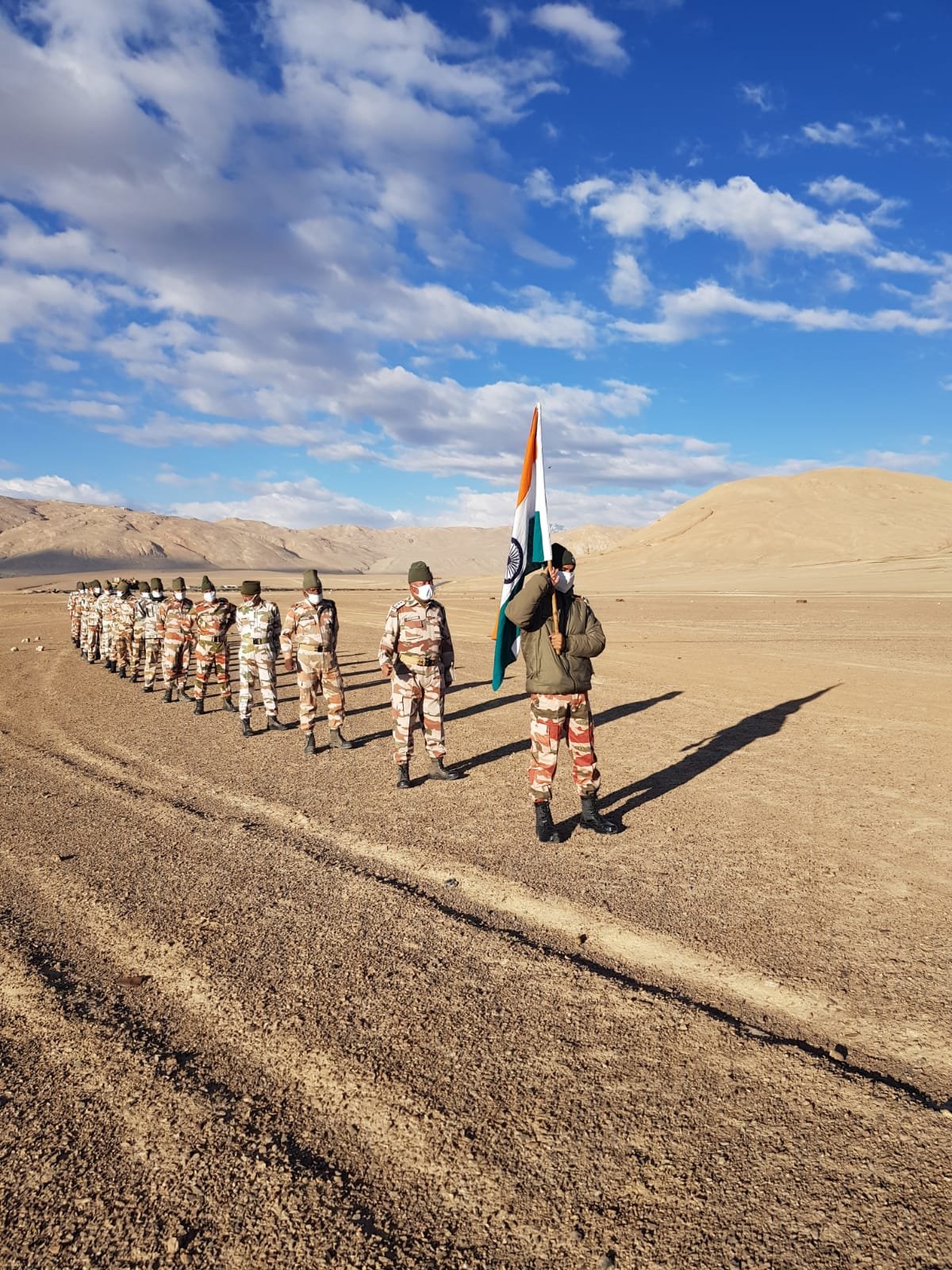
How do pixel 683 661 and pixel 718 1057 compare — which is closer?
pixel 718 1057

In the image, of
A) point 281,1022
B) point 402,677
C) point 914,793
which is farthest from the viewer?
point 402,677

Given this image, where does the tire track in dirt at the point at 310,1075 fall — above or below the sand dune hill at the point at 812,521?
below

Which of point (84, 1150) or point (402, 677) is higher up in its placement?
point (402, 677)

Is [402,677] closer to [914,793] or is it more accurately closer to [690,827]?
[690,827]

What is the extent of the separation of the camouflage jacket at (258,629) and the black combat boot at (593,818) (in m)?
6.32

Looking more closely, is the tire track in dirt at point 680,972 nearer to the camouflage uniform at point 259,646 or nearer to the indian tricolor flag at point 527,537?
the indian tricolor flag at point 527,537

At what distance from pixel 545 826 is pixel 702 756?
144 inches

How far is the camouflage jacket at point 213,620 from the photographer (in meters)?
12.5

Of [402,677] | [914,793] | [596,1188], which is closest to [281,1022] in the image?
[596,1188]

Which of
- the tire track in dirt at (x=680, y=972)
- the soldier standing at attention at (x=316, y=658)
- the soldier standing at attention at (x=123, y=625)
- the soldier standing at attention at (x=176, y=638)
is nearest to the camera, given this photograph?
the tire track in dirt at (x=680, y=972)

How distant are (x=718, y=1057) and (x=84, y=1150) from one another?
107 inches

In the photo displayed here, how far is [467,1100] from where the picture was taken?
327cm

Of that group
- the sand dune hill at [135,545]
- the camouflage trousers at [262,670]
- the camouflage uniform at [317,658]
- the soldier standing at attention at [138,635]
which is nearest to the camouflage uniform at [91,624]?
the soldier standing at attention at [138,635]

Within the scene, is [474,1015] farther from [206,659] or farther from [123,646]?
[123,646]
